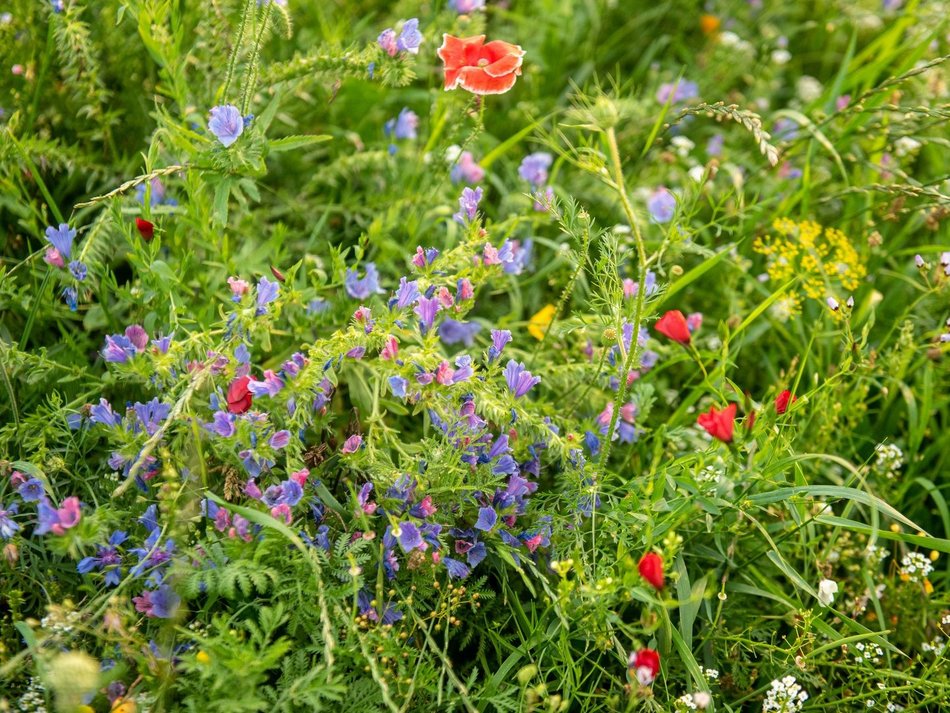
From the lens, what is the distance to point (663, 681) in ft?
5.64

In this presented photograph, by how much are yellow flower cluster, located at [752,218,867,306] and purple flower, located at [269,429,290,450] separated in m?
1.32

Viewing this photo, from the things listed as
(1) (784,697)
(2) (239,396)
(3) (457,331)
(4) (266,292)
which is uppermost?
(4) (266,292)

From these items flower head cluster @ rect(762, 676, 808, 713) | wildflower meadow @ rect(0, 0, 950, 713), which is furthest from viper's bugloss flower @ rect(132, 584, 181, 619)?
flower head cluster @ rect(762, 676, 808, 713)

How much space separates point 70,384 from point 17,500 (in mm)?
289

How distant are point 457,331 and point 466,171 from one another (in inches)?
20.3

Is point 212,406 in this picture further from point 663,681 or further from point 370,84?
point 370,84

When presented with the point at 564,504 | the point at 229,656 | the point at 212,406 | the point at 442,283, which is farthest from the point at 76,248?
the point at 564,504

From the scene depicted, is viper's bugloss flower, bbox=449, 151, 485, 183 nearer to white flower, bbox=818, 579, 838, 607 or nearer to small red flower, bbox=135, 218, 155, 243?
small red flower, bbox=135, 218, 155, 243

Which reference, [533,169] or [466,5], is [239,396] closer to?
[533,169]

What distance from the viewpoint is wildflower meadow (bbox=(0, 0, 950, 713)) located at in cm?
159

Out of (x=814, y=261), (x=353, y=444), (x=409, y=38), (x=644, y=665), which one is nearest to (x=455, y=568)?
(x=353, y=444)

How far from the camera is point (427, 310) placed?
1.75 meters

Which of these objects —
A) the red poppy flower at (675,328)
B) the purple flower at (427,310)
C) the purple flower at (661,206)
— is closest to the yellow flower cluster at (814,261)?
the purple flower at (661,206)

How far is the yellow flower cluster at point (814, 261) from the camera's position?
2289 millimetres
